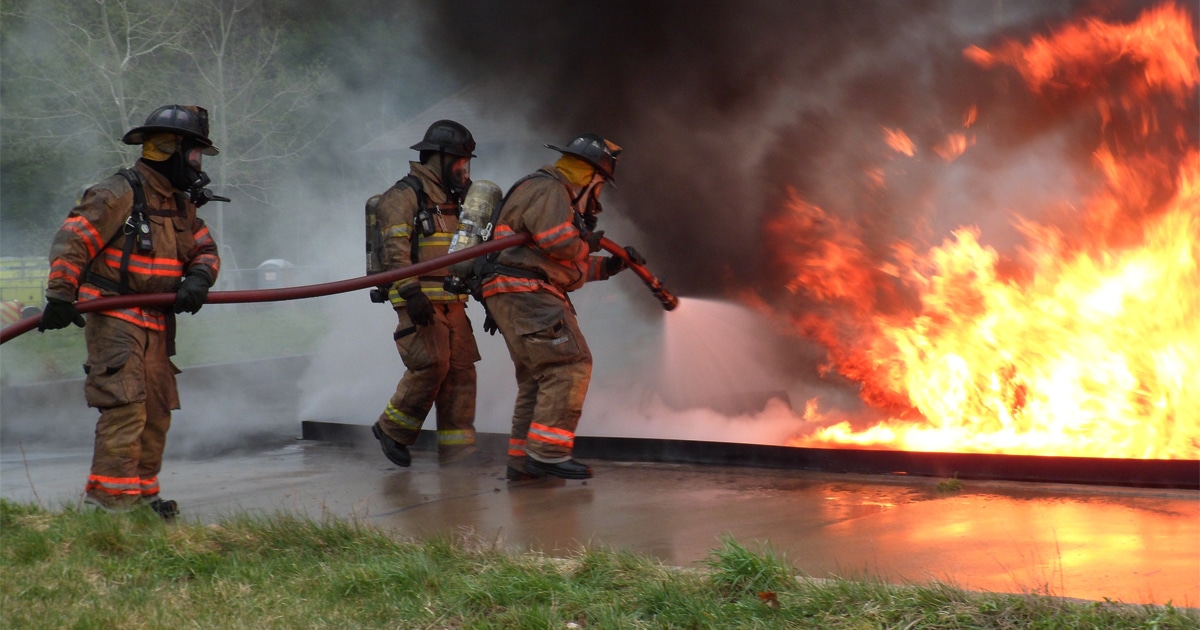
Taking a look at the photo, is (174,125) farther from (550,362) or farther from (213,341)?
(213,341)

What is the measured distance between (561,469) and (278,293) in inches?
64.0

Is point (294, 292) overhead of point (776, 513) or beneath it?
overhead

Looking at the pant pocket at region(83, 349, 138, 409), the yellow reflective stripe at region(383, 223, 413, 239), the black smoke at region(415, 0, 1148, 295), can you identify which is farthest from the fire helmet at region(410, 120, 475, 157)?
the pant pocket at region(83, 349, 138, 409)

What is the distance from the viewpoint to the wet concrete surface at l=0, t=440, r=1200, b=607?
349cm

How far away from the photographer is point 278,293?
18.5 feet

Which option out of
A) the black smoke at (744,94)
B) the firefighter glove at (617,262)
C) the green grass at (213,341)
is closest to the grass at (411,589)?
the firefighter glove at (617,262)

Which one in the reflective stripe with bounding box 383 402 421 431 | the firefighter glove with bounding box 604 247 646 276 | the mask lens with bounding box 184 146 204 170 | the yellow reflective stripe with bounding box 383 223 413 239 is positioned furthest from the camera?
the reflective stripe with bounding box 383 402 421 431

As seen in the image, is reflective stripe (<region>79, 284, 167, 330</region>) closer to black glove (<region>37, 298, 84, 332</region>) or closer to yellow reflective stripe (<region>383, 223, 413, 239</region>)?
black glove (<region>37, 298, 84, 332</region>)

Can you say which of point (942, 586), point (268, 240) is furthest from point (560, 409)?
point (268, 240)

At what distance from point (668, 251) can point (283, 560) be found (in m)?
4.99

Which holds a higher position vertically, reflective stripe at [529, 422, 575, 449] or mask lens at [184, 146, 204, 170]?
mask lens at [184, 146, 204, 170]

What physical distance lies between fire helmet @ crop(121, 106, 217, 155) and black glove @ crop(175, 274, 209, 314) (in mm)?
595

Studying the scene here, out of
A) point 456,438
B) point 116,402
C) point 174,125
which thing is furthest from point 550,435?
point 174,125

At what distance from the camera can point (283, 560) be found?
394 cm
